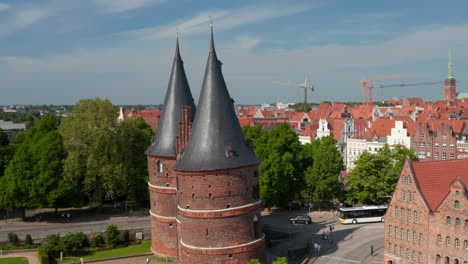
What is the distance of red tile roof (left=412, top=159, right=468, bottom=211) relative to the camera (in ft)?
126

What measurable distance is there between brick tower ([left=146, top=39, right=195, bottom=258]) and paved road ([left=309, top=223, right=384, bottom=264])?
1448 centimetres

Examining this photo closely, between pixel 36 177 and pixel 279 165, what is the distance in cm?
3125

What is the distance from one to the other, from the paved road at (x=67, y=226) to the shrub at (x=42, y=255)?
4.86 metres

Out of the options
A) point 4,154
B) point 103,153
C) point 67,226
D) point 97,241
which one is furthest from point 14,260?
point 4,154

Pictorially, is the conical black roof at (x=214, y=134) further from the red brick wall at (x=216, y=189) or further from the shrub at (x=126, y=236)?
the shrub at (x=126, y=236)

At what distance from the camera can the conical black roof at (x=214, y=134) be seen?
35.2m

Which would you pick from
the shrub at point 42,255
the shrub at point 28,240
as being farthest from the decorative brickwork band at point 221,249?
the shrub at point 28,240

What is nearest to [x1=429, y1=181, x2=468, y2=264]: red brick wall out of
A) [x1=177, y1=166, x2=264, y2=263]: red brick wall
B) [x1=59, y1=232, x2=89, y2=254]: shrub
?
[x1=177, y1=166, x2=264, y2=263]: red brick wall

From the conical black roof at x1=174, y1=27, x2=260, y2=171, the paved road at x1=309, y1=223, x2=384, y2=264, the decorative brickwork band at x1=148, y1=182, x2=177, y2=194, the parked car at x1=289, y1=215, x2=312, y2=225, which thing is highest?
the conical black roof at x1=174, y1=27, x2=260, y2=171

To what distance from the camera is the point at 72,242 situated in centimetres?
4569

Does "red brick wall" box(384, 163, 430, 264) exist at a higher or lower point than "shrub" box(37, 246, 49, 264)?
higher

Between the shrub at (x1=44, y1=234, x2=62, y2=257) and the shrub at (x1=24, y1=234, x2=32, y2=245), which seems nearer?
the shrub at (x1=44, y1=234, x2=62, y2=257)

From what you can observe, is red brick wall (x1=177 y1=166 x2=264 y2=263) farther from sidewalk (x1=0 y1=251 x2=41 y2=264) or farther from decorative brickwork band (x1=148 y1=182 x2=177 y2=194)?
sidewalk (x1=0 y1=251 x2=41 y2=264)

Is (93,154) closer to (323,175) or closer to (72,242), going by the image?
(72,242)
